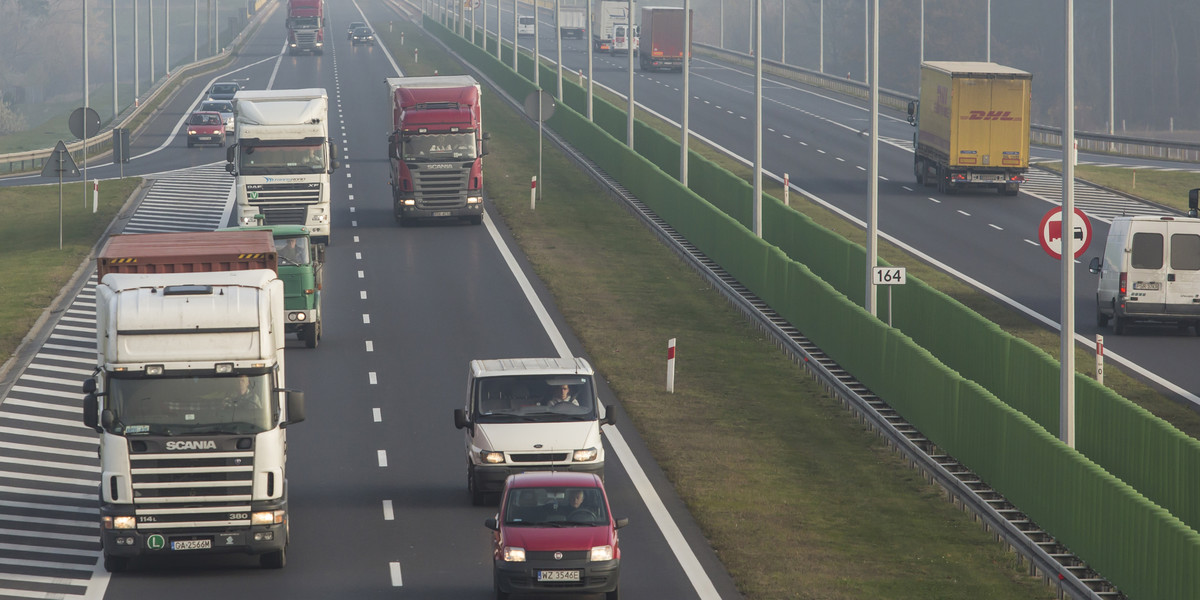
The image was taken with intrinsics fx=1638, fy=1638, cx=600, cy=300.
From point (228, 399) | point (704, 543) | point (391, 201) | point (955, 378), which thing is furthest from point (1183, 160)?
point (228, 399)

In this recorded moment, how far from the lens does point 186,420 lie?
2098 centimetres

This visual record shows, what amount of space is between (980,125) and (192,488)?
44617 mm

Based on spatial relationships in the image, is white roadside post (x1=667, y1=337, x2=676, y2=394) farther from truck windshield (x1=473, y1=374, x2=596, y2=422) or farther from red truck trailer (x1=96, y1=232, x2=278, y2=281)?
red truck trailer (x1=96, y1=232, x2=278, y2=281)

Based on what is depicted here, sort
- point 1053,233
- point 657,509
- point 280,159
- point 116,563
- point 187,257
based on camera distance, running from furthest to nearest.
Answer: point 280,159 < point 1053,233 < point 657,509 < point 187,257 < point 116,563

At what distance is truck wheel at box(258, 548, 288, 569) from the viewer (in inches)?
862

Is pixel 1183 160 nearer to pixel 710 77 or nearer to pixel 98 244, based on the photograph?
pixel 710 77

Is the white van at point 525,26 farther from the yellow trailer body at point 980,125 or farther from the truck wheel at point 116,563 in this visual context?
the truck wheel at point 116,563

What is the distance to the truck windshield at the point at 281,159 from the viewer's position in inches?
1919

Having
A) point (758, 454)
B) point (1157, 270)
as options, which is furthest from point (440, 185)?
point (758, 454)

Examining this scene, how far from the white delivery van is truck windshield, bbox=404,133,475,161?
2863 centimetres

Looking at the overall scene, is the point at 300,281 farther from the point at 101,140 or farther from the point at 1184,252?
the point at 101,140

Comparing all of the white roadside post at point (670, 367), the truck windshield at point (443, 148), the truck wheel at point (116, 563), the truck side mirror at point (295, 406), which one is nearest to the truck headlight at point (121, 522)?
the truck wheel at point (116, 563)

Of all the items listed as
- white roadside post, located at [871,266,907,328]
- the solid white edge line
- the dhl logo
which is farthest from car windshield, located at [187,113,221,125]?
white roadside post, located at [871,266,907,328]

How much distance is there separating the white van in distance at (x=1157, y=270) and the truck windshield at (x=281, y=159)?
23161 millimetres
